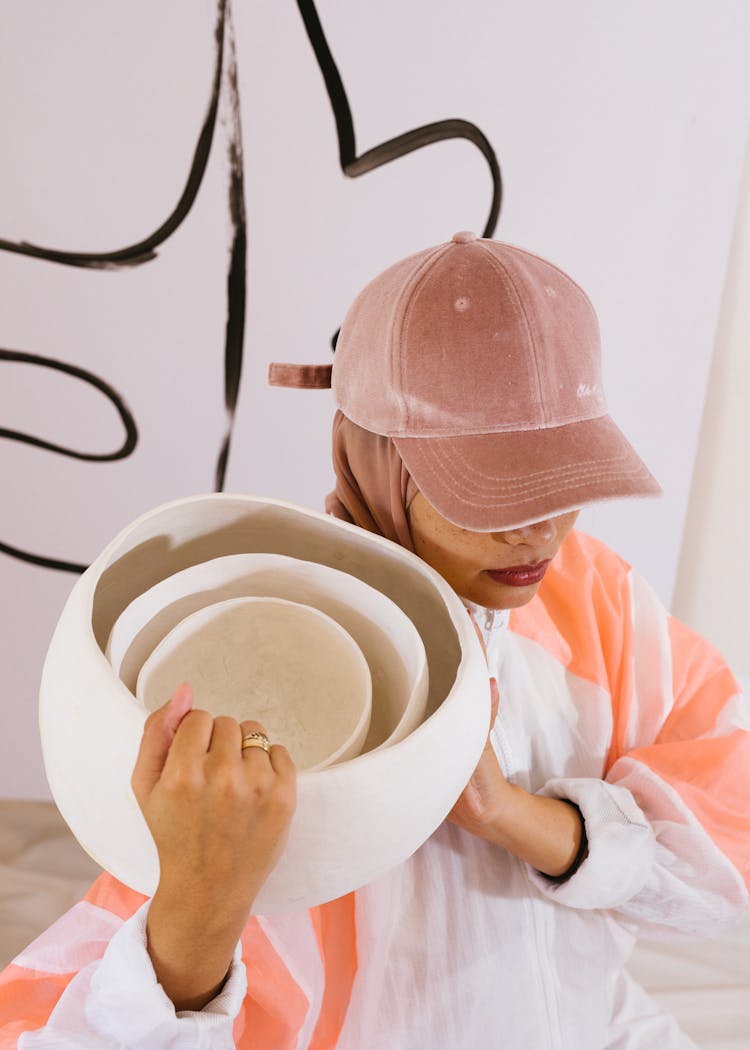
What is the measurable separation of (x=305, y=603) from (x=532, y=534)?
0.14 metres

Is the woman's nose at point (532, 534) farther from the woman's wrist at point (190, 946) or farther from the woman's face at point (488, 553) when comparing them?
the woman's wrist at point (190, 946)

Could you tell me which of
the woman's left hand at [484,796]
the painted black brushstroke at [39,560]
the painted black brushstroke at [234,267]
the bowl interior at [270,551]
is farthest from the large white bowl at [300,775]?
the painted black brushstroke at [39,560]

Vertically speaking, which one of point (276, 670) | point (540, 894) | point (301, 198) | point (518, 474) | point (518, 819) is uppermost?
point (301, 198)

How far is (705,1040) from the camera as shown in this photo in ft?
3.27

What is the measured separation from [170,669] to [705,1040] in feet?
2.97

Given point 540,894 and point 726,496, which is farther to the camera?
point 726,496

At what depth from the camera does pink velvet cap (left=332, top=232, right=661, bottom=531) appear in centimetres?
48

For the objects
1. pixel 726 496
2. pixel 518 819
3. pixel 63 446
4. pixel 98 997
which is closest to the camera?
pixel 98 997

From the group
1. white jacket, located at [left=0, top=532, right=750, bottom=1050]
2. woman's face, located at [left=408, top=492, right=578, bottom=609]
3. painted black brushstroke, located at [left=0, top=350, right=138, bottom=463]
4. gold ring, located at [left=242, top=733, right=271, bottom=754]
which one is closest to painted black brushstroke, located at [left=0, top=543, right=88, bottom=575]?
painted black brushstroke, located at [left=0, top=350, right=138, bottom=463]

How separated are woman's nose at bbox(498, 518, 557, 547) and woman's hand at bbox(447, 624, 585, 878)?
3.3 inches

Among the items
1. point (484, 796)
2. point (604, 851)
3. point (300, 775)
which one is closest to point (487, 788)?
point (484, 796)

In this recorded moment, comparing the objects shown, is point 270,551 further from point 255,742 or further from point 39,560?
point 39,560

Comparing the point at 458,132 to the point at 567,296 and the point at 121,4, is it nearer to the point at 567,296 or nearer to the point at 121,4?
the point at 121,4

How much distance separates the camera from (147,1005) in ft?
1.37
